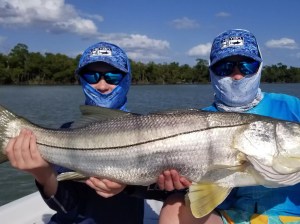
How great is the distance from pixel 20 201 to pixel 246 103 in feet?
11.2

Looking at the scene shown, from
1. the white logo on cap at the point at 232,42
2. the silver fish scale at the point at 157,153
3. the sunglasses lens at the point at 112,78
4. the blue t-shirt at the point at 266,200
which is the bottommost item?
the blue t-shirt at the point at 266,200

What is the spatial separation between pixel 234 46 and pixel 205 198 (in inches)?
60.8

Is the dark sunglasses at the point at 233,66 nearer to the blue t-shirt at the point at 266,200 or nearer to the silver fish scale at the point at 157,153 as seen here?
the blue t-shirt at the point at 266,200

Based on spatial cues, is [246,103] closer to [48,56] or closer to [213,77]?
[213,77]

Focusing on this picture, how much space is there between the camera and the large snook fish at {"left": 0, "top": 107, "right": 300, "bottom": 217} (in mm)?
3111

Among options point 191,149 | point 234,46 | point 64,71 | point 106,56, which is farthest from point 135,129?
point 64,71

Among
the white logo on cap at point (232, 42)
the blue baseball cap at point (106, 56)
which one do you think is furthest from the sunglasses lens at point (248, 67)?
the blue baseball cap at point (106, 56)

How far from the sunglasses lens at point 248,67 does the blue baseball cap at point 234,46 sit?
58 mm

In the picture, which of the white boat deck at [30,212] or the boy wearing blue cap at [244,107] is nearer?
the boy wearing blue cap at [244,107]

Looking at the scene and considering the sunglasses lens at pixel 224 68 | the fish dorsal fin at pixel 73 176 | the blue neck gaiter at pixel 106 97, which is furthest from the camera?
the blue neck gaiter at pixel 106 97

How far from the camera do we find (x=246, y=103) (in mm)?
3941

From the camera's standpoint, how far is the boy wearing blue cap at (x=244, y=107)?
347 cm

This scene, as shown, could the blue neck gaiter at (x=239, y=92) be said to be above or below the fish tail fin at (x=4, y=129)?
above

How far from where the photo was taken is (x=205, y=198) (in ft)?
10.3
